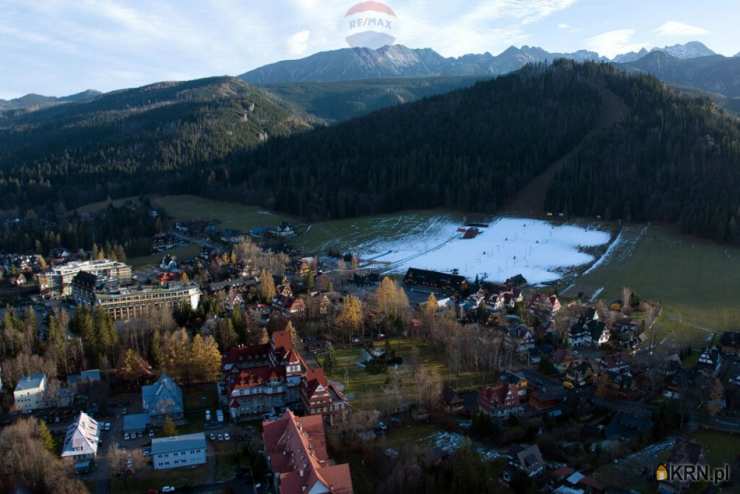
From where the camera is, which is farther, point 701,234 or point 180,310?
point 701,234

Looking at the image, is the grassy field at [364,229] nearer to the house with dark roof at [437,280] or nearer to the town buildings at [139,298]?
the house with dark roof at [437,280]

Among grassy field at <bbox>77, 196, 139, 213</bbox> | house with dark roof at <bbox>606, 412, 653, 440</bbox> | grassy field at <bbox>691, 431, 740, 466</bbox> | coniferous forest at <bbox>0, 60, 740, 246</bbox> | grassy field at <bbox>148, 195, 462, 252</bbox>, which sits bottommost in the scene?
grassy field at <bbox>691, 431, 740, 466</bbox>

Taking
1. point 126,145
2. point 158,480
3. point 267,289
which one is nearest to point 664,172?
point 267,289

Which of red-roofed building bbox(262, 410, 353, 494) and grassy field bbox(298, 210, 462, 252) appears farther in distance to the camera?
grassy field bbox(298, 210, 462, 252)

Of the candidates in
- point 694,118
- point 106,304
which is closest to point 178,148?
point 106,304

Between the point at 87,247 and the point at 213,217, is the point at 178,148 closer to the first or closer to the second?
the point at 213,217

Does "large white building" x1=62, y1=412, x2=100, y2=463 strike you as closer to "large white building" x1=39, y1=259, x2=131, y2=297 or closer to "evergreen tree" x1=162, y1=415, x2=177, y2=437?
"evergreen tree" x1=162, y1=415, x2=177, y2=437

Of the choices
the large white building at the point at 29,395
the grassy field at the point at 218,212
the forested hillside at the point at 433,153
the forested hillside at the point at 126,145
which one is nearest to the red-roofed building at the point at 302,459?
the large white building at the point at 29,395

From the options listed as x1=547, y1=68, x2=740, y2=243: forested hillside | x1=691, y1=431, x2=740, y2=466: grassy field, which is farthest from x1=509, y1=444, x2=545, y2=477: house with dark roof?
x1=547, y1=68, x2=740, y2=243: forested hillside
